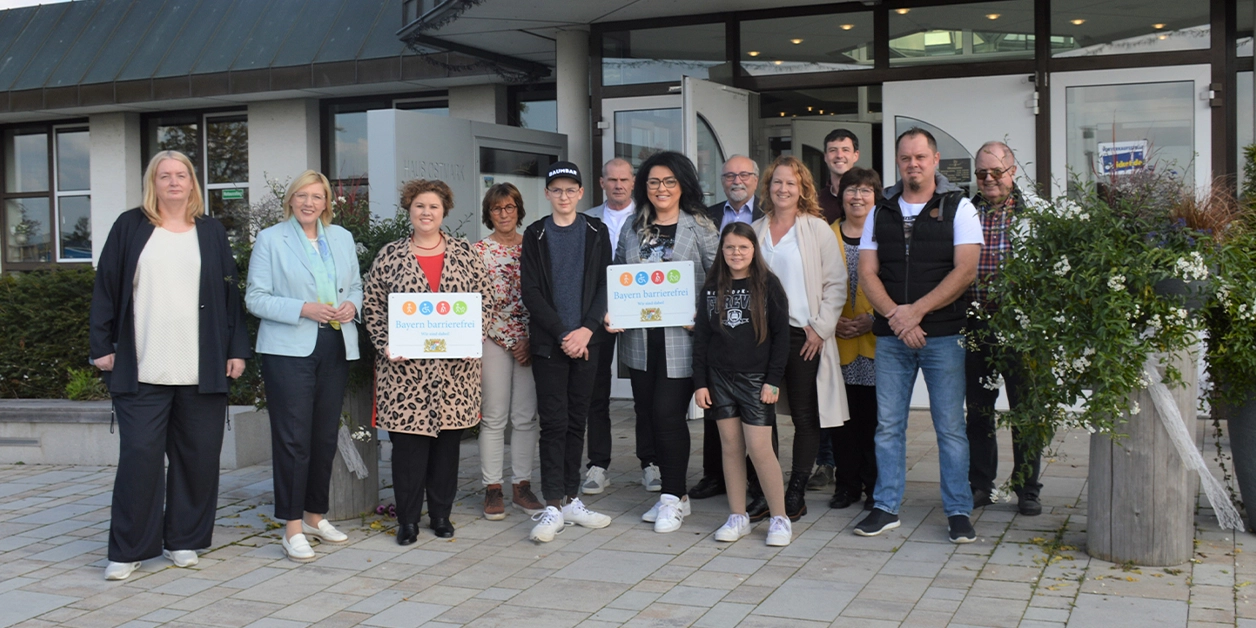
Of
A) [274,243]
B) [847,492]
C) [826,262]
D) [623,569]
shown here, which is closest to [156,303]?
[274,243]

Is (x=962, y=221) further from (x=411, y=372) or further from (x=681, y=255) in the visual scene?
(x=411, y=372)

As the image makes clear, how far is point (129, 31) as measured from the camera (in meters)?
12.9

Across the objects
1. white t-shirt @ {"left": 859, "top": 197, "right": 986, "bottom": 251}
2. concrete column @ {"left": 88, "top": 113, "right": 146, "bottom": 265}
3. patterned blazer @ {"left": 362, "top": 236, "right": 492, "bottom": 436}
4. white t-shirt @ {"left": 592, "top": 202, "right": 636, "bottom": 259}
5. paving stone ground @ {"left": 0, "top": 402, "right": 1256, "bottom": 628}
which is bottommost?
paving stone ground @ {"left": 0, "top": 402, "right": 1256, "bottom": 628}

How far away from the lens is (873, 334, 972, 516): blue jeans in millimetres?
5645

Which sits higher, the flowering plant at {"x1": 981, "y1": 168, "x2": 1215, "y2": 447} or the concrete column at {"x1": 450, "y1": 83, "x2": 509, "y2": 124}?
the concrete column at {"x1": 450, "y1": 83, "x2": 509, "y2": 124}

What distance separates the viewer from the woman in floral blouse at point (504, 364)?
249 inches

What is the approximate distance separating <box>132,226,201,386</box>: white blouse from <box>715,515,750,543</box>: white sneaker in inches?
105

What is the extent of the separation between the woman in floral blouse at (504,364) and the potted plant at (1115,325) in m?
2.55

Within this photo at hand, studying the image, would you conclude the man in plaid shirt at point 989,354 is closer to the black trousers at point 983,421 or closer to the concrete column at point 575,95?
the black trousers at point 983,421

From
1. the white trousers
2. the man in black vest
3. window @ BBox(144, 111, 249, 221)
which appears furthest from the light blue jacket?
window @ BBox(144, 111, 249, 221)

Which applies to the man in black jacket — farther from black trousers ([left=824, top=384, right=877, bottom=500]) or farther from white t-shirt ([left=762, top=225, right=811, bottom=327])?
black trousers ([left=824, top=384, right=877, bottom=500])

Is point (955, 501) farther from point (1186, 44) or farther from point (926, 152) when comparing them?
point (1186, 44)

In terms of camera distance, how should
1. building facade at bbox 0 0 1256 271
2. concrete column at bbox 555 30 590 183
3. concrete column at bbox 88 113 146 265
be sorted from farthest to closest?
concrete column at bbox 88 113 146 265 < concrete column at bbox 555 30 590 183 < building facade at bbox 0 0 1256 271

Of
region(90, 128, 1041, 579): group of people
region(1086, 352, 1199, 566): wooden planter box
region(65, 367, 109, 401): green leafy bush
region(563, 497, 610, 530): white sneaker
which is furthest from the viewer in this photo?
region(65, 367, 109, 401): green leafy bush
